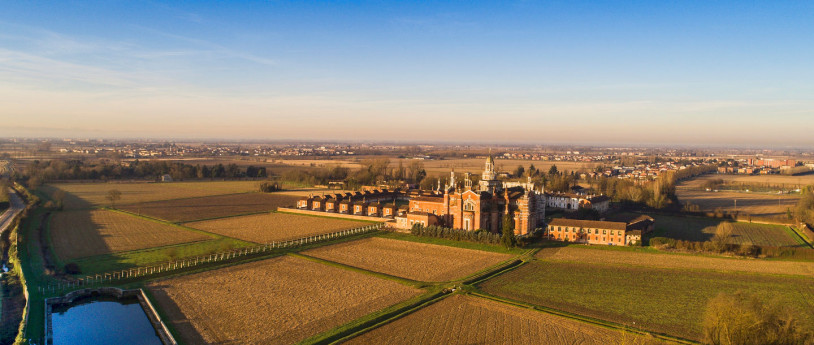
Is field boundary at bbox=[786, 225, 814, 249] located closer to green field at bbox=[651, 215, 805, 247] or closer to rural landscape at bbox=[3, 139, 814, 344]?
green field at bbox=[651, 215, 805, 247]

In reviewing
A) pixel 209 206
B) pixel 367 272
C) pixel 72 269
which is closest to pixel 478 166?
pixel 209 206

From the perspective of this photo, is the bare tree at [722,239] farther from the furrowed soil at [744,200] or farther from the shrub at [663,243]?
the furrowed soil at [744,200]

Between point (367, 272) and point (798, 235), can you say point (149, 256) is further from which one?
point (798, 235)

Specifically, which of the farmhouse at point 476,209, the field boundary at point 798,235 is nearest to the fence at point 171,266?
the farmhouse at point 476,209

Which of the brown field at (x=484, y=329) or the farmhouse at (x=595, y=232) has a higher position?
the farmhouse at (x=595, y=232)

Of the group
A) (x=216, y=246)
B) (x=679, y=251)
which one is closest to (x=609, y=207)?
(x=679, y=251)

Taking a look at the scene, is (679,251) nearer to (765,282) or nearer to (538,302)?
(765,282)

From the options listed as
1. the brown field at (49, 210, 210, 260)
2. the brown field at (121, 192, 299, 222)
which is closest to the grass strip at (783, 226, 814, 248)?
the brown field at (49, 210, 210, 260)
